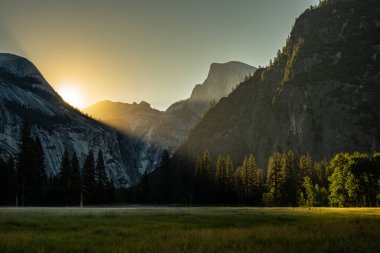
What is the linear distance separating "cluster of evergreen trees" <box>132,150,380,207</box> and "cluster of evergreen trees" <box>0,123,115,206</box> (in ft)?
68.8

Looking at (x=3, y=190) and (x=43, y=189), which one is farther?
(x=43, y=189)

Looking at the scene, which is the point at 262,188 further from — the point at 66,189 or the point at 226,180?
the point at 66,189

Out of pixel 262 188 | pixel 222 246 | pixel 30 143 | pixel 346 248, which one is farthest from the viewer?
pixel 262 188

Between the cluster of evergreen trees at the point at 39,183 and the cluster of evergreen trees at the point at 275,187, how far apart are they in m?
21.0

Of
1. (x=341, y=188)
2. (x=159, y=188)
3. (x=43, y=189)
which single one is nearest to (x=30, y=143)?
(x=43, y=189)

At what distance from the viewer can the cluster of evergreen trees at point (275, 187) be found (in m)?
99.4

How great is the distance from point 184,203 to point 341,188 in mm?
47686

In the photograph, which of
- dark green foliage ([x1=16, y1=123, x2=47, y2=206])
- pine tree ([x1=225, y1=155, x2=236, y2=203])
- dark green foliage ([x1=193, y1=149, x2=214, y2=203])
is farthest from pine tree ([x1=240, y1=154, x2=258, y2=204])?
dark green foliage ([x1=16, y1=123, x2=47, y2=206])

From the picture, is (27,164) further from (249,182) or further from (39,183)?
(249,182)

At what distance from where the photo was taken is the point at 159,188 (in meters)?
133

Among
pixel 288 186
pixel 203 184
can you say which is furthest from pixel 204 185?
pixel 288 186

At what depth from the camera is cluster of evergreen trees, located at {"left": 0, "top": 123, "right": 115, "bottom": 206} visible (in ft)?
300

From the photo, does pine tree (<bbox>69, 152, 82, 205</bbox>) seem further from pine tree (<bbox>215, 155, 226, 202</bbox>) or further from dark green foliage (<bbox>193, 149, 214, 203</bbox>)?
pine tree (<bbox>215, 155, 226, 202</bbox>)

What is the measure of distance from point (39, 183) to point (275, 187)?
65466 millimetres
